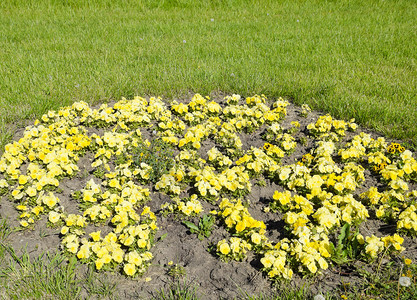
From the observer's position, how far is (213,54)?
6.51 m

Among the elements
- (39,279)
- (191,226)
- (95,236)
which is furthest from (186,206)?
(39,279)

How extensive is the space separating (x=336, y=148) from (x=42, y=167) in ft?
10.6

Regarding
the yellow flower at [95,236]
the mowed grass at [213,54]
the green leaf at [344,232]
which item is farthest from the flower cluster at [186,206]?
the mowed grass at [213,54]

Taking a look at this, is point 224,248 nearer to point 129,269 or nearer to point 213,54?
point 129,269

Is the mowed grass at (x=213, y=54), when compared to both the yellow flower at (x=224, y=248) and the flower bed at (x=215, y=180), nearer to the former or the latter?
the flower bed at (x=215, y=180)

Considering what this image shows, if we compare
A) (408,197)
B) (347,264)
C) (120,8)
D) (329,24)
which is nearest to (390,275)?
(347,264)

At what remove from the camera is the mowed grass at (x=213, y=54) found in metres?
5.08

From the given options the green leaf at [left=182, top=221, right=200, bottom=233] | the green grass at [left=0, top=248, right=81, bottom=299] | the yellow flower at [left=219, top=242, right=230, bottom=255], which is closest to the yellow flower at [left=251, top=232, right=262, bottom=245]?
the yellow flower at [left=219, top=242, right=230, bottom=255]

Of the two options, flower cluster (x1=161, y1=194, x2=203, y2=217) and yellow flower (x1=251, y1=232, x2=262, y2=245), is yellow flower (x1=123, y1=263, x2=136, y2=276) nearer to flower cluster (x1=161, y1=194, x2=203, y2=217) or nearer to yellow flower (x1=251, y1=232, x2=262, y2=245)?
flower cluster (x1=161, y1=194, x2=203, y2=217)

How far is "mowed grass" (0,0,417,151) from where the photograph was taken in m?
5.08

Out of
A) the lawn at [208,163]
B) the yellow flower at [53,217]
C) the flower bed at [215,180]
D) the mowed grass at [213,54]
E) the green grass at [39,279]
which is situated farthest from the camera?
the mowed grass at [213,54]

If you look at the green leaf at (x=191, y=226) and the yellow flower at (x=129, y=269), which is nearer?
the yellow flower at (x=129, y=269)

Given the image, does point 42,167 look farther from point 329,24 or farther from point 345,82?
point 329,24

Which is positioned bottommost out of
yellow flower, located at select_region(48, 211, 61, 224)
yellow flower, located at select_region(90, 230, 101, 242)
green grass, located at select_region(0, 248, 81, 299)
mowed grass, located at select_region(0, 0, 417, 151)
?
green grass, located at select_region(0, 248, 81, 299)
